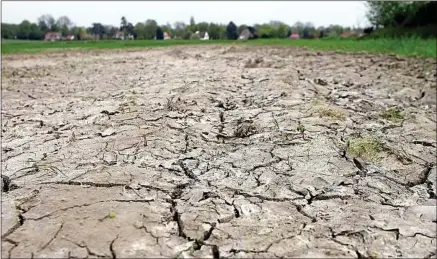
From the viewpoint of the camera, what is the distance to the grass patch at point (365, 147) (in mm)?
2744

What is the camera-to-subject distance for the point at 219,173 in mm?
2438

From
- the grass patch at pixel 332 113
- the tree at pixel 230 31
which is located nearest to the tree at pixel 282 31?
the tree at pixel 230 31

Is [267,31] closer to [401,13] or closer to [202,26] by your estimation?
[401,13]

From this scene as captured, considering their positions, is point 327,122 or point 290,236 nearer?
point 290,236

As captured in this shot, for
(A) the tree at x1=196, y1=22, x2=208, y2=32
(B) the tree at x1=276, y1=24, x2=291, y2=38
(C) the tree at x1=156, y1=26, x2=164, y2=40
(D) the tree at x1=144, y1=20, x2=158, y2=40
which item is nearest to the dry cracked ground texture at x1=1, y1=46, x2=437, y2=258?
(D) the tree at x1=144, y1=20, x2=158, y2=40

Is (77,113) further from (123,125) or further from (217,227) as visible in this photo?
(217,227)

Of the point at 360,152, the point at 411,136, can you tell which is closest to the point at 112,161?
the point at 360,152

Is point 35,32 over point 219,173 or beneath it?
over

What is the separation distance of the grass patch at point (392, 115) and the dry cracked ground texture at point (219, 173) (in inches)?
1.4

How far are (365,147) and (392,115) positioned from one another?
45.8 inches

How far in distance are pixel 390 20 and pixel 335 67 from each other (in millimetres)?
16267

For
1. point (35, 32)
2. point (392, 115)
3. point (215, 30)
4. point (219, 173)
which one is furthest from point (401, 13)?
point (219, 173)

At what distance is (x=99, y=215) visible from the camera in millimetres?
→ 1857

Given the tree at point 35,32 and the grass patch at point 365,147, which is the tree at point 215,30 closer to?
the tree at point 35,32
